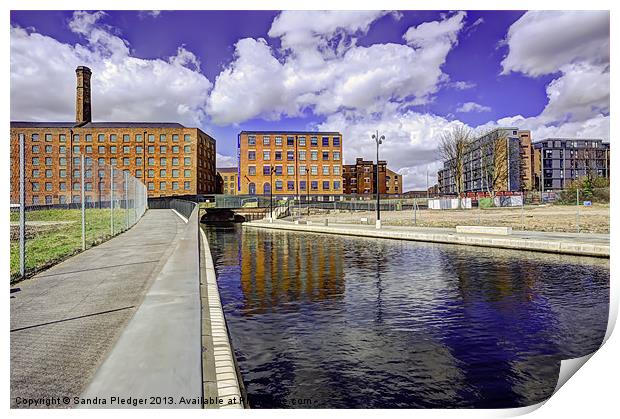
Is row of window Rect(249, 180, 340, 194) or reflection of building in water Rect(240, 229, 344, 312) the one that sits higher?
row of window Rect(249, 180, 340, 194)

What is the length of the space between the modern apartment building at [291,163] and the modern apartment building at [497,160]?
20.9m

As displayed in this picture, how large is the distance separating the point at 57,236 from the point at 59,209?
4.31 feet

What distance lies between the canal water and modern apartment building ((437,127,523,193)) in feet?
189

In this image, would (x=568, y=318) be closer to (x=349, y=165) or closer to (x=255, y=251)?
(x=255, y=251)

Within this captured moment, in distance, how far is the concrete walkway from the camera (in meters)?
3.97

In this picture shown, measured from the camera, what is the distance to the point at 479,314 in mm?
7801

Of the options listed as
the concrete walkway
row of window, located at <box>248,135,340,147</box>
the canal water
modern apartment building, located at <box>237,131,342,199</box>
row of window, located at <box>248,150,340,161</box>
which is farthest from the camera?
row of window, located at <box>248,135,340,147</box>

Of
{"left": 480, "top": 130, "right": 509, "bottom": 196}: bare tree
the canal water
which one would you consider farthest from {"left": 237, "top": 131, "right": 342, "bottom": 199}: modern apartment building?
the canal water

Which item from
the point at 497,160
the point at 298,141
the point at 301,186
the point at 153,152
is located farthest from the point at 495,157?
the point at 153,152

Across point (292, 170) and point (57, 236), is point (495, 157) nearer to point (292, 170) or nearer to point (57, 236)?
point (292, 170)

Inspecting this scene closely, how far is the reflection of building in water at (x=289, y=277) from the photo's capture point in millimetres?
9205

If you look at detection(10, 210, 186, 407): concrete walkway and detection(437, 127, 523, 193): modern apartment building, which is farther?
detection(437, 127, 523, 193): modern apartment building

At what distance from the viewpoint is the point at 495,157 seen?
65.3 meters

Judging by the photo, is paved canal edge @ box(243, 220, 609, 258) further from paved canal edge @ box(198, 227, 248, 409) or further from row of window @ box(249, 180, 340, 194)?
row of window @ box(249, 180, 340, 194)
